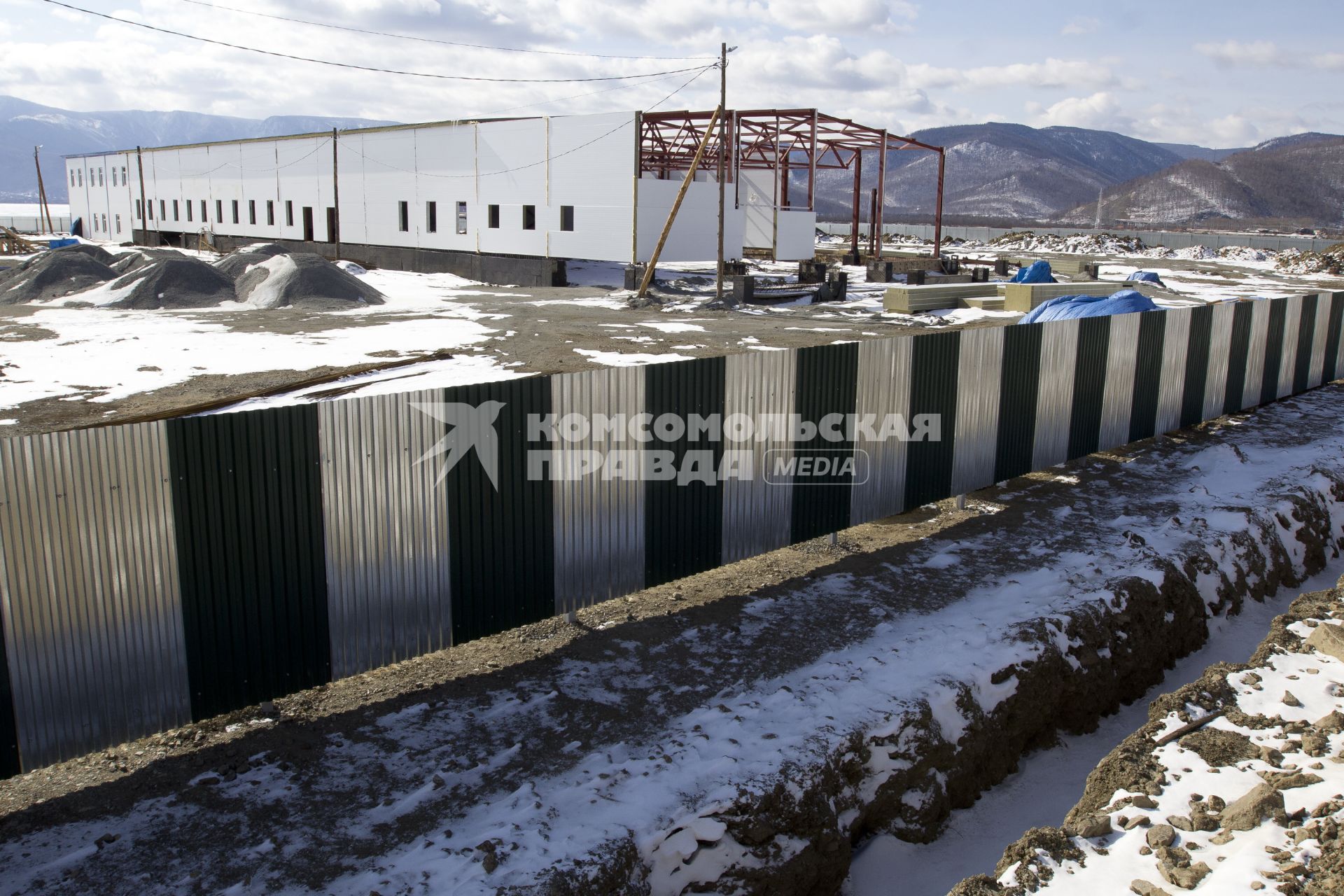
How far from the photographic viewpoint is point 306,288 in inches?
1130

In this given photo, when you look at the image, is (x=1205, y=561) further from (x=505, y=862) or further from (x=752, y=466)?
(x=505, y=862)

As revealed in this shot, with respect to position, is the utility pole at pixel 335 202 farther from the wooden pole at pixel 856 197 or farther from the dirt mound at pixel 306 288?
the wooden pole at pixel 856 197

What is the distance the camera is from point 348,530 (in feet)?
19.0

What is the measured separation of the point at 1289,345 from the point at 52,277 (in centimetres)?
3281

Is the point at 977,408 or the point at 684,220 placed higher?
the point at 684,220

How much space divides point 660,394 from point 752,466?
122 cm

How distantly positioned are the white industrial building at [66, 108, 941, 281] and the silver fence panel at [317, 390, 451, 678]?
30.6 metres

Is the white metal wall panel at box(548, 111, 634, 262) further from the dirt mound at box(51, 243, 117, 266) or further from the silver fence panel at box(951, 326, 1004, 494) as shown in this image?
the silver fence panel at box(951, 326, 1004, 494)

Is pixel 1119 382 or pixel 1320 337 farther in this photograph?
pixel 1320 337

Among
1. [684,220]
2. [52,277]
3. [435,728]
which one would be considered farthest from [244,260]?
[435,728]

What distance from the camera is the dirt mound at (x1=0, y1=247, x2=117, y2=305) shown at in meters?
29.2

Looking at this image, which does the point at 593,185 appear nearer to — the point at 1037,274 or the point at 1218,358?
the point at 1037,274

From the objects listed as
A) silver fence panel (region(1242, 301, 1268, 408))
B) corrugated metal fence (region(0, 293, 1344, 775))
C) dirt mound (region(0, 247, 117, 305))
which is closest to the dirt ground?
corrugated metal fence (region(0, 293, 1344, 775))

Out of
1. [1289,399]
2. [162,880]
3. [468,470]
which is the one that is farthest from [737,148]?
[162,880]
